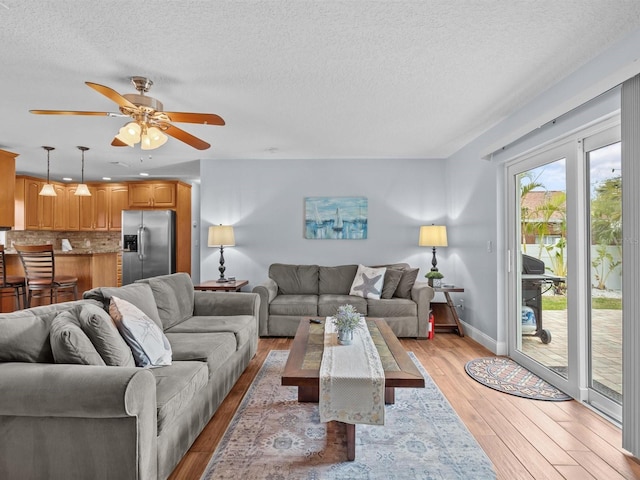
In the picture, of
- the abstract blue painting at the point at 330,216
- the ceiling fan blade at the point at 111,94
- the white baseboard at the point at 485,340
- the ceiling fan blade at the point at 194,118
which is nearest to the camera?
the ceiling fan blade at the point at 111,94

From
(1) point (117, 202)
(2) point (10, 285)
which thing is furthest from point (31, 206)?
(2) point (10, 285)

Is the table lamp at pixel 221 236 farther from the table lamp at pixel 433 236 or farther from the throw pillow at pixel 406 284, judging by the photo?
the table lamp at pixel 433 236

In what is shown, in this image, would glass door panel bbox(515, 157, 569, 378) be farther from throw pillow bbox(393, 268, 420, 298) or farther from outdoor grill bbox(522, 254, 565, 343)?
throw pillow bbox(393, 268, 420, 298)

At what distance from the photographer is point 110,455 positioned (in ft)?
5.04

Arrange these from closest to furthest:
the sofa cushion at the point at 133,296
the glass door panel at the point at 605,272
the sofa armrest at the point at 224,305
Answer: the sofa cushion at the point at 133,296
the glass door panel at the point at 605,272
the sofa armrest at the point at 224,305

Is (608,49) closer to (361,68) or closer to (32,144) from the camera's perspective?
A: (361,68)

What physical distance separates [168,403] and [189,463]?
0.48 metres

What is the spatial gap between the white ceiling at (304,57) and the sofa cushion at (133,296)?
5.21ft

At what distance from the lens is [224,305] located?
367 cm

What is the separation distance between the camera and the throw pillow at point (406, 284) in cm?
477

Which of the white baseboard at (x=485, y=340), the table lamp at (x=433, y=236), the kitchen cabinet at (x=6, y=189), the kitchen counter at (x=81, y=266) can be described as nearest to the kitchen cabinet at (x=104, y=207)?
the kitchen counter at (x=81, y=266)

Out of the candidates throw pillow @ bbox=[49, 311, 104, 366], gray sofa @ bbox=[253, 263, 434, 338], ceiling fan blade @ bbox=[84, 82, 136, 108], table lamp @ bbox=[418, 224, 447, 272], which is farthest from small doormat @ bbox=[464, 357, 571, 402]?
ceiling fan blade @ bbox=[84, 82, 136, 108]

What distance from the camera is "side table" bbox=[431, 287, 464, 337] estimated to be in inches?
183

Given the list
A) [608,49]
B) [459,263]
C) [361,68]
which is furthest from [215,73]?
[459,263]
